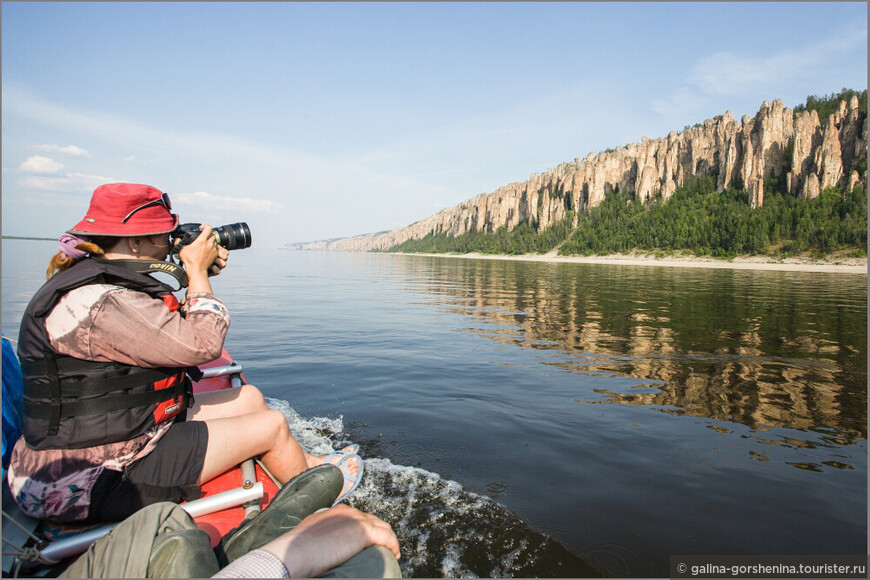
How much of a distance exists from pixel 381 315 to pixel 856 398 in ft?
36.4

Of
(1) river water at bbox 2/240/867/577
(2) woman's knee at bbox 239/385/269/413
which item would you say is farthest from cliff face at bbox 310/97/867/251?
(2) woman's knee at bbox 239/385/269/413

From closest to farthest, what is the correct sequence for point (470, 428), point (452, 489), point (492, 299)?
1. point (452, 489)
2. point (470, 428)
3. point (492, 299)

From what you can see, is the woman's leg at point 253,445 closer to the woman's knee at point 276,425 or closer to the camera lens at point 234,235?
the woman's knee at point 276,425

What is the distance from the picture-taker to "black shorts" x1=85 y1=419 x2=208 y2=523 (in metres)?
2.52

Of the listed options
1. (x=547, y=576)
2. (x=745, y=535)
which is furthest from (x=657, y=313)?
(x=547, y=576)

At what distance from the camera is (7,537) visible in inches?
89.6

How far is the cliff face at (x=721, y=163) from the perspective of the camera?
79.7m

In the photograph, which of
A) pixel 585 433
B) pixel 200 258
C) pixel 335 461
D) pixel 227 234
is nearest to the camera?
pixel 200 258

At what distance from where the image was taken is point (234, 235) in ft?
10.9

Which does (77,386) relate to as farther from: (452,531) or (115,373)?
(452,531)

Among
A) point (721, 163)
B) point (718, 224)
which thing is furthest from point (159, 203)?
point (721, 163)

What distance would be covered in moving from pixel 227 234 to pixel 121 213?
0.71 m

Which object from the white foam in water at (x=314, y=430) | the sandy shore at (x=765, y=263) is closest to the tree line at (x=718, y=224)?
the sandy shore at (x=765, y=263)

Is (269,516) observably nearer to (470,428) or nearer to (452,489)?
(452,489)
